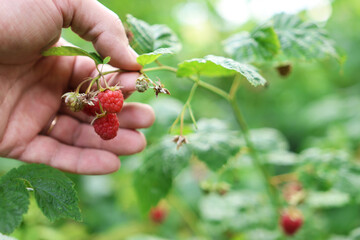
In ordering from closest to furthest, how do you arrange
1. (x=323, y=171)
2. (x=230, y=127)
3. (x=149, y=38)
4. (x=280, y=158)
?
(x=149, y=38) → (x=323, y=171) → (x=280, y=158) → (x=230, y=127)

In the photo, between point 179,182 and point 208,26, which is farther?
point 208,26

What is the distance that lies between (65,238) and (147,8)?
7.65 ft

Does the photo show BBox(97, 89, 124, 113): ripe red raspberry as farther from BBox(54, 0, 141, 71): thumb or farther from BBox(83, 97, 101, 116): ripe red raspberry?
BBox(54, 0, 141, 71): thumb

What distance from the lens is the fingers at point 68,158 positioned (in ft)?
4.06

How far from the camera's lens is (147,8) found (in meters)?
3.38

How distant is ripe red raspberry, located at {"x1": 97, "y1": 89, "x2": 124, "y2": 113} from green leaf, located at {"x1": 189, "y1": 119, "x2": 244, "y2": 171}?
1.45 feet

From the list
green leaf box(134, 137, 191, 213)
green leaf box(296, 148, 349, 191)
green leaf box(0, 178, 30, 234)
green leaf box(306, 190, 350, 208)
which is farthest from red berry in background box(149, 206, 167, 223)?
green leaf box(0, 178, 30, 234)

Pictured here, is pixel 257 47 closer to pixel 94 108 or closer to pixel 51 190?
pixel 94 108

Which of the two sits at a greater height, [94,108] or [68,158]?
[94,108]

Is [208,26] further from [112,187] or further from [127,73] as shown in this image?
[127,73]

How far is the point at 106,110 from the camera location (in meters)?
0.95

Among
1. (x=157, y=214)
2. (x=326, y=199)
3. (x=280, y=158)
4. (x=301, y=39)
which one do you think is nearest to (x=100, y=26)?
(x=301, y=39)

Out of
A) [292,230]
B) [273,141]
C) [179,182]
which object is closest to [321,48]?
[273,141]

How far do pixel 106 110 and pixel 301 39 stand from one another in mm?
Answer: 771
